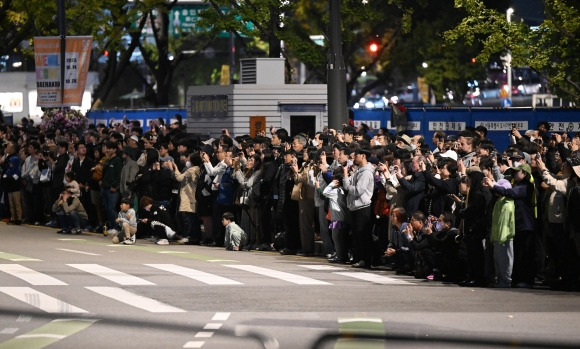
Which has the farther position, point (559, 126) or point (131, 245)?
point (559, 126)

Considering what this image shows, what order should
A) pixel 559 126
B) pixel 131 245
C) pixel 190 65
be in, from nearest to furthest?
pixel 131 245 < pixel 559 126 < pixel 190 65

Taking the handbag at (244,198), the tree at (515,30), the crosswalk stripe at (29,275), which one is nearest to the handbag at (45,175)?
the handbag at (244,198)

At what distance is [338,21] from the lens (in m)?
27.4

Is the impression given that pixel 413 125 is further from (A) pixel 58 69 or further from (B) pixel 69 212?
(A) pixel 58 69

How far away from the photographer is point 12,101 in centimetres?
8550

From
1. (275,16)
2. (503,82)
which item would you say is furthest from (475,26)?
(503,82)

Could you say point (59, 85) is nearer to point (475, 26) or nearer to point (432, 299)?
point (475, 26)

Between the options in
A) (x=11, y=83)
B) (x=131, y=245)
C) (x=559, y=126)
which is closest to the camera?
(x=131, y=245)

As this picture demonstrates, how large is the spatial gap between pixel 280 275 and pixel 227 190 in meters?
5.30

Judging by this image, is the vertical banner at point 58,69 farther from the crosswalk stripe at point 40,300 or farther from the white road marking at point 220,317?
the white road marking at point 220,317

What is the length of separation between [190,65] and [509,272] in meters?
78.1

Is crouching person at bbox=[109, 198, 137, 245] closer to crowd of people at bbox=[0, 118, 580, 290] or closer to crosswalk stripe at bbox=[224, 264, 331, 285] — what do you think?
crowd of people at bbox=[0, 118, 580, 290]

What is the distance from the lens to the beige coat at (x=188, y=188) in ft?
86.0

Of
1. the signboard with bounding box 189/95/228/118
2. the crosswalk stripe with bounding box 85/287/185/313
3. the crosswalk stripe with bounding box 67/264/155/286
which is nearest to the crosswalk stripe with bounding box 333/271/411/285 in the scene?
the crosswalk stripe with bounding box 67/264/155/286
